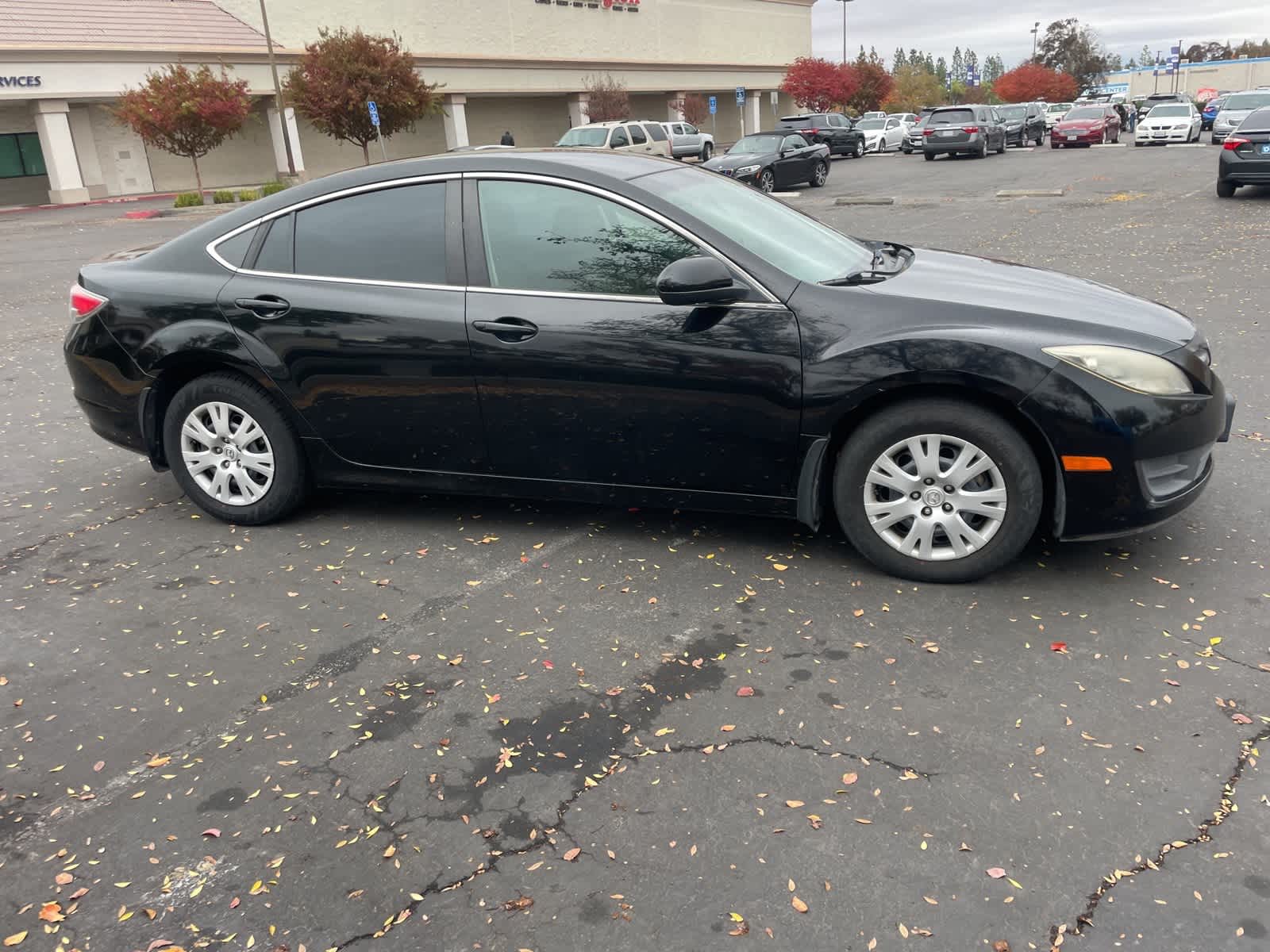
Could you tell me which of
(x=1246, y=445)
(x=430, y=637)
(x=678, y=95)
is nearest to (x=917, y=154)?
(x=678, y=95)

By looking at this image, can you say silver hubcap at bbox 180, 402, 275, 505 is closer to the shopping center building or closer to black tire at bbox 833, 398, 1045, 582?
black tire at bbox 833, 398, 1045, 582

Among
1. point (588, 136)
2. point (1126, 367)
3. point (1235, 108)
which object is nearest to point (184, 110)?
point (588, 136)

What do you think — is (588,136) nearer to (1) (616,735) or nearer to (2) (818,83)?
(1) (616,735)

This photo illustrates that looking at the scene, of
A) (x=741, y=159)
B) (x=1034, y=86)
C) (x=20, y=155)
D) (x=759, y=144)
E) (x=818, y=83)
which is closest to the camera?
(x=741, y=159)

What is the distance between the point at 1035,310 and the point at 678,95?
5892 cm

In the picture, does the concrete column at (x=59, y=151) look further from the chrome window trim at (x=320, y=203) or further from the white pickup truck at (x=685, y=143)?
the chrome window trim at (x=320, y=203)

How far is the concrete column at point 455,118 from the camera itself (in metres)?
45.3

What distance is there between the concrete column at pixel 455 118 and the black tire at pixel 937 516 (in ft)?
145

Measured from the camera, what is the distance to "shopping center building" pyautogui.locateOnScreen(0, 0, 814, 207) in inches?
1350

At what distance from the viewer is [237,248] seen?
4879 millimetres

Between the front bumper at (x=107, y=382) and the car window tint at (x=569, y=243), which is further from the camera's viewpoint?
the front bumper at (x=107, y=382)

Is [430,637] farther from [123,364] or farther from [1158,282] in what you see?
[1158,282]

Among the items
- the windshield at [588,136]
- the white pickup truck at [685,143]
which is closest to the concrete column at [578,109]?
the white pickup truck at [685,143]

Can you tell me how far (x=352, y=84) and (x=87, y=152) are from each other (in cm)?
1023
